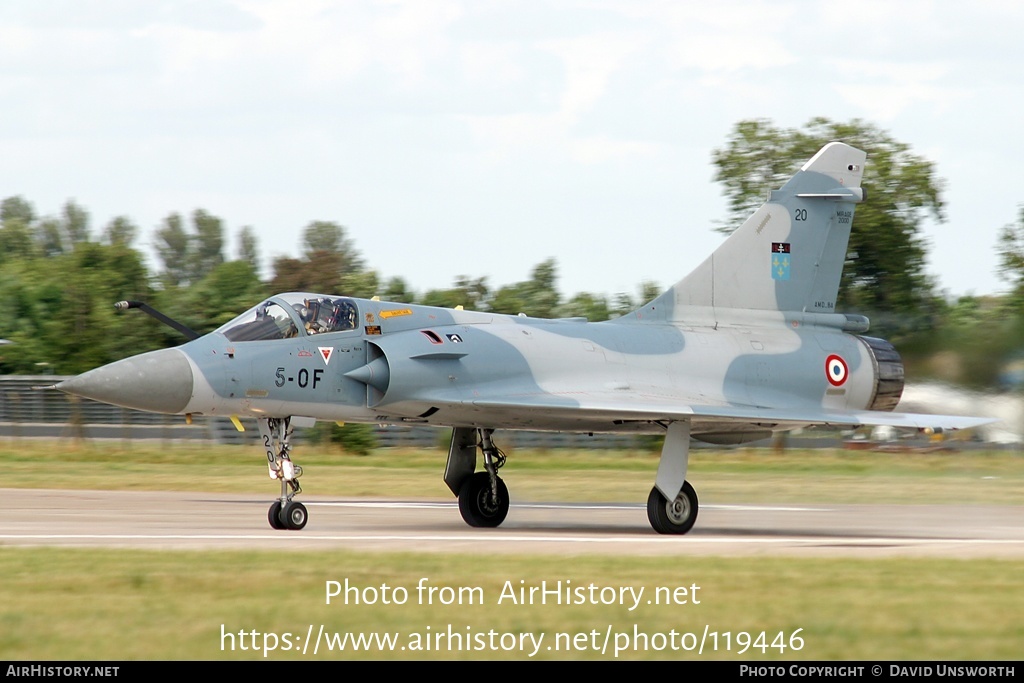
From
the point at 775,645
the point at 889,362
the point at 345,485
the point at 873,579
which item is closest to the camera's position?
the point at 775,645

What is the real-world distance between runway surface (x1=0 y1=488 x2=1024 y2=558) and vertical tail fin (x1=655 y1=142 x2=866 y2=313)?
9.13 ft

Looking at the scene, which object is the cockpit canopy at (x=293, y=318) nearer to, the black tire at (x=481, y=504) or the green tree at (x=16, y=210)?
the black tire at (x=481, y=504)

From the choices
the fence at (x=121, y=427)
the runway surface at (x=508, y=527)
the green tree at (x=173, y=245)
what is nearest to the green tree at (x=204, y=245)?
the green tree at (x=173, y=245)

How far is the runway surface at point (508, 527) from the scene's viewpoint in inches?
454

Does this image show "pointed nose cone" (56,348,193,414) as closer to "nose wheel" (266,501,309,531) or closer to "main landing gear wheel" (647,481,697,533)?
"nose wheel" (266,501,309,531)

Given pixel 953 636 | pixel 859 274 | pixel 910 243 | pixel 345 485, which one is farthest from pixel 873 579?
pixel 910 243

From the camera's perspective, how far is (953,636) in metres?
6.99

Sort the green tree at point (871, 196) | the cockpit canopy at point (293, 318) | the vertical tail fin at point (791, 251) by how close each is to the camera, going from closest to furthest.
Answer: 1. the cockpit canopy at point (293, 318)
2. the vertical tail fin at point (791, 251)
3. the green tree at point (871, 196)

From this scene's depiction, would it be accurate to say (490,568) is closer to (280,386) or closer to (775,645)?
(775,645)

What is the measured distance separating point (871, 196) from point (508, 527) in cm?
2415

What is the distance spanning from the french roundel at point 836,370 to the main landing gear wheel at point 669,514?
9.72 feet

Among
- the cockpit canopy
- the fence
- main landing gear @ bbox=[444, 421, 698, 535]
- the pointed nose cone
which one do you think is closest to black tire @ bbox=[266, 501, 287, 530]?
the pointed nose cone

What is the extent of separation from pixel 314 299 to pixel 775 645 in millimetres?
7929

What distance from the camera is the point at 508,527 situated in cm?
1493
